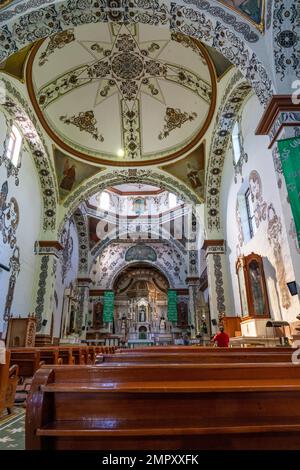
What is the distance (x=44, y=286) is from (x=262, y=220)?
8.93 m

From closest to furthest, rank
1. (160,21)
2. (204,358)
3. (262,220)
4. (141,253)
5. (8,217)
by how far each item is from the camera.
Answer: (204,358)
(160,21)
(262,220)
(8,217)
(141,253)

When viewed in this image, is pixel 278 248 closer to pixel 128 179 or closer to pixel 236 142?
pixel 236 142

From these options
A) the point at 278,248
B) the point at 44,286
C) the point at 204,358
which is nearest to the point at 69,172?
the point at 44,286

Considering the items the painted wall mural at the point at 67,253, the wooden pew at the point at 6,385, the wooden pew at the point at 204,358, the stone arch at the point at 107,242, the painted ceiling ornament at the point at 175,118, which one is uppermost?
the painted ceiling ornament at the point at 175,118

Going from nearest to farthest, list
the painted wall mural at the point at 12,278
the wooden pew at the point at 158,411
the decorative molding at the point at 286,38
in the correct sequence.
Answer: the wooden pew at the point at 158,411
the decorative molding at the point at 286,38
the painted wall mural at the point at 12,278

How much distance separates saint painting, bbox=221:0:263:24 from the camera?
548 cm

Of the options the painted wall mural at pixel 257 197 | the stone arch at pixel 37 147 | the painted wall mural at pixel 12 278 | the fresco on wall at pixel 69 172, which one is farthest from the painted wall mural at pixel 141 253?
the painted wall mural at pixel 257 197

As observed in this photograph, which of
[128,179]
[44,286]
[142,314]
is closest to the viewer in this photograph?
[44,286]

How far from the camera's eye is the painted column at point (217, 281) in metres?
11.0

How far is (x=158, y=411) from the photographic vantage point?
1.57 m

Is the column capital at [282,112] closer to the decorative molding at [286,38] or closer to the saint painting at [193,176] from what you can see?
the decorative molding at [286,38]

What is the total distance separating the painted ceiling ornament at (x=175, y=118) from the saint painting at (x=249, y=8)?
5.68m
